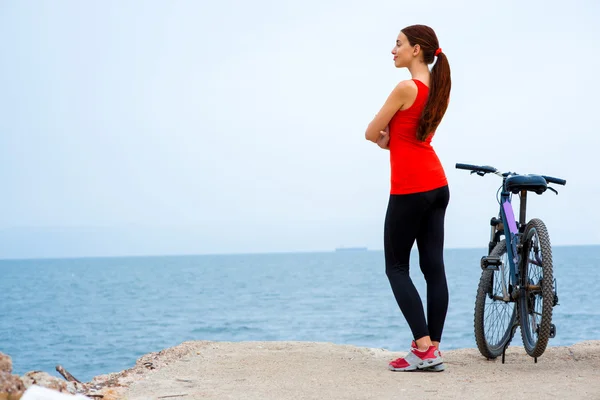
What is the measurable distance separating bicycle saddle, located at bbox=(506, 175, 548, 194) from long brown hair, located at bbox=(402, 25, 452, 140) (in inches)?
31.7

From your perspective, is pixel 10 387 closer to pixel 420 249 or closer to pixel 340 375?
pixel 340 375

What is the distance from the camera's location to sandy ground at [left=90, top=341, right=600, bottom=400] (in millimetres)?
3957

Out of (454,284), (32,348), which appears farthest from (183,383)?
(454,284)

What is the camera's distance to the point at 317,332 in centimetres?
3195

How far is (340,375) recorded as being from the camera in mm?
4555

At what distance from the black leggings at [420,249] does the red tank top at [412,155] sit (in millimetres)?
61

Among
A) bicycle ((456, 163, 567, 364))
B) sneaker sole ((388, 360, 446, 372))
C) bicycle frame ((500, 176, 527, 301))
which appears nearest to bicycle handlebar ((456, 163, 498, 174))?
bicycle ((456, 163, 567, 364))

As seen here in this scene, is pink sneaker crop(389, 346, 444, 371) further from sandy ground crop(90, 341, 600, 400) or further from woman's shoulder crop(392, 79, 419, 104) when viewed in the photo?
woman's shoulder crop(392, 79, 419, 104)

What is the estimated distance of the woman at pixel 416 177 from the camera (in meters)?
4.57

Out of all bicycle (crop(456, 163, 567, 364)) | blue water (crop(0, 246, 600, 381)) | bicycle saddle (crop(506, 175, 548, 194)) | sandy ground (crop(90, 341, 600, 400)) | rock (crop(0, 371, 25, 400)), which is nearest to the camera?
rock (crop(0, 371, 25, 400))

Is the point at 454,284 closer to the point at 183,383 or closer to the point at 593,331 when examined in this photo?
the point at 593,331

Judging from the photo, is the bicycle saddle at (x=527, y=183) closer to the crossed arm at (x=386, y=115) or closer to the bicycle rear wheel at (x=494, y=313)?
the bicycle rear wheel at (x=494, y=313)

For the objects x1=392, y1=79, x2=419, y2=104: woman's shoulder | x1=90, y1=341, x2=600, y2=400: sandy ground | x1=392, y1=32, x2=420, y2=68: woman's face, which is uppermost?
x1=392, y1=32, x2=420, y2=68: woman's face

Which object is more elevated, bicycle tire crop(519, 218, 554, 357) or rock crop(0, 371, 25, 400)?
bicycle tire crop(519, 218, 554, 357)
